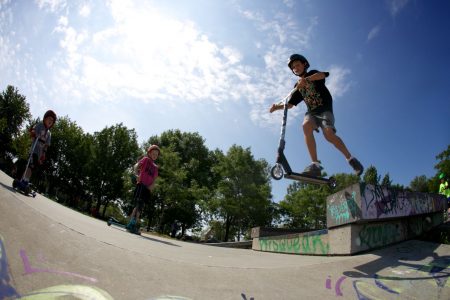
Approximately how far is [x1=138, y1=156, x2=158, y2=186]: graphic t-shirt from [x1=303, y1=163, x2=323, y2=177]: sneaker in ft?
12.7

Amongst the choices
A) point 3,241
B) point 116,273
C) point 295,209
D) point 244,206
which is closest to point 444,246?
point 116,273

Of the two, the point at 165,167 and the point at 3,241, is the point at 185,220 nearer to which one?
the point at 165,167

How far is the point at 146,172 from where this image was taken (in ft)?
22.7

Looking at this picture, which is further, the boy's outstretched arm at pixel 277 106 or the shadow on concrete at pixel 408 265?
the boy's outstretched arm at pixel 277 106

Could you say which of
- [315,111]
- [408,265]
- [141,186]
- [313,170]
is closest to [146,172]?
[141,186]

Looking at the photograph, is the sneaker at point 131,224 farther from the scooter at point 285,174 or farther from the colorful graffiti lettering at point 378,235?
the colorful graffiti lettering at point 378,235

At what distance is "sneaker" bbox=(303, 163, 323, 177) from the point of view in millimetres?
5121

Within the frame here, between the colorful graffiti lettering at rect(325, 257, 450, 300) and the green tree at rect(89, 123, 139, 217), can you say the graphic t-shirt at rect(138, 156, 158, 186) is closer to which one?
the colorful graffiti lettering at rect(325, 257, 450, 300)

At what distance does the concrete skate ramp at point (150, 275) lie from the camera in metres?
1.94

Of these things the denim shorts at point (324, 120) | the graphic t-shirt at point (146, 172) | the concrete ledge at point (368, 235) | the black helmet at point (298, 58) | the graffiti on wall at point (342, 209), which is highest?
the black helmet at point (298, 58)

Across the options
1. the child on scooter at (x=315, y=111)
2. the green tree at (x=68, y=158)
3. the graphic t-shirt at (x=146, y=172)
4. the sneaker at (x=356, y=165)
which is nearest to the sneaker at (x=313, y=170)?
the child on scooter at (x=315, y=111)

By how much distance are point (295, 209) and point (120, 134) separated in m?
27.6

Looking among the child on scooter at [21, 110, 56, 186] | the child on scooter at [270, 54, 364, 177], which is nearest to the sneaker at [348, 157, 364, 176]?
the child on scooter at [270, 54, 364, 177]

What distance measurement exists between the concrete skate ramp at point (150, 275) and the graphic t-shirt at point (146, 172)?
372 cm
